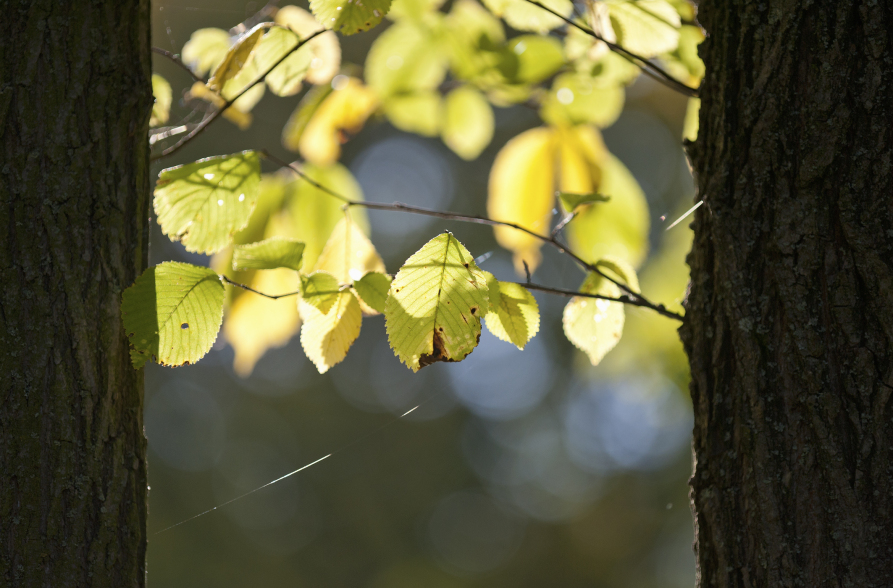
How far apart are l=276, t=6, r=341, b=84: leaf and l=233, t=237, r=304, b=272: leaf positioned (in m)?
0.27

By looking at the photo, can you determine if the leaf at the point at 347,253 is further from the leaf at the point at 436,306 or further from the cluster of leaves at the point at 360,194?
the leaf at the point at 436,306

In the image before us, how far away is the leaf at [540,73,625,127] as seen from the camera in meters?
0.69

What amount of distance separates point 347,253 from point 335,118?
28cm

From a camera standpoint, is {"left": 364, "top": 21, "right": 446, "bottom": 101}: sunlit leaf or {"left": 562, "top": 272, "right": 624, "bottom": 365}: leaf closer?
{"left": 562, "top": 272, "right": 624, "bottom": 365}: leaf

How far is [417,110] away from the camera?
0.76 meters

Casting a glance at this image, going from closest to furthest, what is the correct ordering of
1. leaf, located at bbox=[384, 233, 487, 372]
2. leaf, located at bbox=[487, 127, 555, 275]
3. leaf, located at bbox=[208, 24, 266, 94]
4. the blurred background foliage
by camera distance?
leaf, located at bbox=[384, 233, 487, 372] → leaf, located at bbox=[208, 24, 266, 94] → leaf, located at bbox=[487, 127, 555, 275] → the blurred background foliage

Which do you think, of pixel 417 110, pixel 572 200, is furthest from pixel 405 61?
pixel 572 200

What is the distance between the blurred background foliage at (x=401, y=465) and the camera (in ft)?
22.1

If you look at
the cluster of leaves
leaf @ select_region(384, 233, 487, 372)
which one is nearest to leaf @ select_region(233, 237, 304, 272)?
the cluster of leaves

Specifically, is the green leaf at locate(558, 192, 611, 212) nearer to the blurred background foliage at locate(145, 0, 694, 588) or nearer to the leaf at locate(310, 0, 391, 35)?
the leaf at locate(310, 0, 391, 35)

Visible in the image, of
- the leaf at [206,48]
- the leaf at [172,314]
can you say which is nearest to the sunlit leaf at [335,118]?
the leaf at [206,48]

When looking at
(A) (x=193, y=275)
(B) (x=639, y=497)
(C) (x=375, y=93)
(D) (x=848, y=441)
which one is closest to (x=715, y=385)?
(D) (x=848, y=441)

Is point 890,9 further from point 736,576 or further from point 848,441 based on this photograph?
point 736,576

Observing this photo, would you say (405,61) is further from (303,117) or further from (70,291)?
(70,291)
